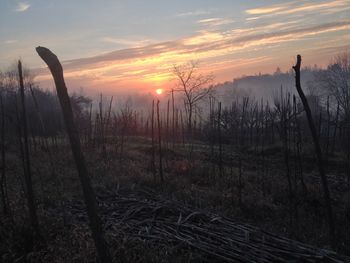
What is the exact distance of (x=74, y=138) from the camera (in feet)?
13.7

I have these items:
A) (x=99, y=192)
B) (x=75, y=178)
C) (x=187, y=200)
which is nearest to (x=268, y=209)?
(x=187, y=200)

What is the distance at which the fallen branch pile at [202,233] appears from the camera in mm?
4832

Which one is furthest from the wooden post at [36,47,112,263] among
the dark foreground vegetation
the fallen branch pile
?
the fallen branch pile

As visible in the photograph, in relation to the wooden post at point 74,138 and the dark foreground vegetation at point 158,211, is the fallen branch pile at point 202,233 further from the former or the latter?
the wooden post at point 74,138

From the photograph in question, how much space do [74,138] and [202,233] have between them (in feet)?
8.32

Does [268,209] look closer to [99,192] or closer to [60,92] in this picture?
[99,192]

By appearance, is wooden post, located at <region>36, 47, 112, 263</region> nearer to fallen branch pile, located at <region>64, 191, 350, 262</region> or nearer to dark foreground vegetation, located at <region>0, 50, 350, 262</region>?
dark foreground vegetation, located at <region>0, 50, 350, 262</region>

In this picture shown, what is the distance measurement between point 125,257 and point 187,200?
3994 mm

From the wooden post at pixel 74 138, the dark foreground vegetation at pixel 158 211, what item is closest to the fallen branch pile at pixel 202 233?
the dark foreground vegetation at pixel 158 211

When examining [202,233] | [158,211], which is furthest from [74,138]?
[158,211]

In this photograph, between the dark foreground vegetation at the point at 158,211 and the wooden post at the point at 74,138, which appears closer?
the wooden post at the point at 74,138

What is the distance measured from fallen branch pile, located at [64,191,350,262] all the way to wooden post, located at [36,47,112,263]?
139 cm

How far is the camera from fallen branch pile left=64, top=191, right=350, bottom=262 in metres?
4.83

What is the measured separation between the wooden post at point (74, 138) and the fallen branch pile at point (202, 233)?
1.39 metres
